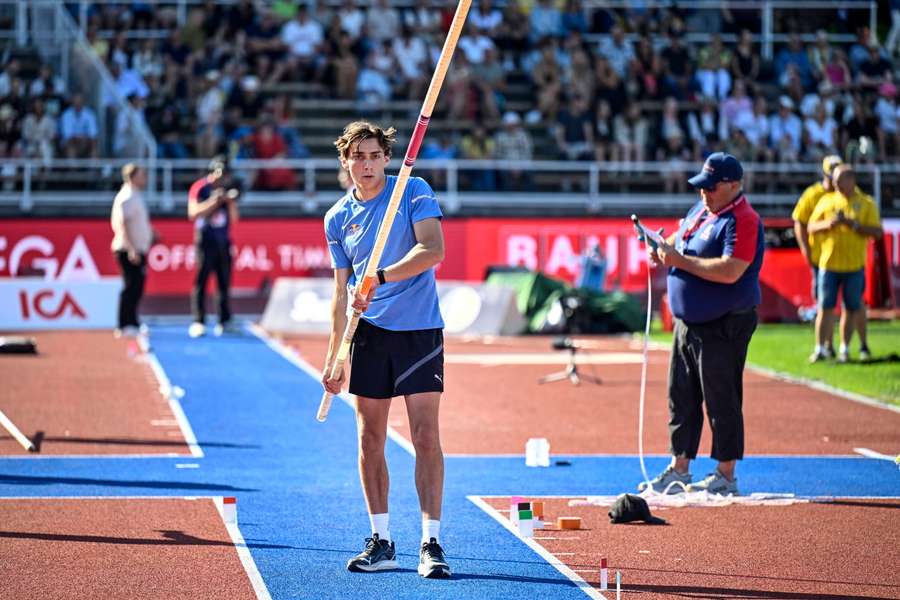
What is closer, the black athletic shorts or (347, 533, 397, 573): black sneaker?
the black athletic shorts

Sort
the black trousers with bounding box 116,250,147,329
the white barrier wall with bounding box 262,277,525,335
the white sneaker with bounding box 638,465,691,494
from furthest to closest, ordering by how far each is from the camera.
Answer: the white barrier wall with bounding box 262,277,525,335
the black trousers with bounding box 116,250,147,329
the white sneaker with bounding box 638,465,691,494

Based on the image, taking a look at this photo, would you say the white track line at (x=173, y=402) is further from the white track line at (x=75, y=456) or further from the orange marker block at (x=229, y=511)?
the orange marker block at (x=229, y=511)

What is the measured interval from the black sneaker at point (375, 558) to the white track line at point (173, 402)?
168 inches

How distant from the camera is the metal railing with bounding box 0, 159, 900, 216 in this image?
2728 cm

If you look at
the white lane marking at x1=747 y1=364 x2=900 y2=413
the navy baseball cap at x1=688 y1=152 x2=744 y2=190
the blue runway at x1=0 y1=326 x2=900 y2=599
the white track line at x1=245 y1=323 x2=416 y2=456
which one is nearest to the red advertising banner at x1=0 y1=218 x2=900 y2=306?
the white track line at x1=245 y1=323 x2=416 y2=456

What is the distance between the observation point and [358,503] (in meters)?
9.93

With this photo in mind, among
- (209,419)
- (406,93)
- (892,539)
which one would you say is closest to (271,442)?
(209,419)

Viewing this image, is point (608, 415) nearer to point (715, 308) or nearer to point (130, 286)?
point (715, 308)

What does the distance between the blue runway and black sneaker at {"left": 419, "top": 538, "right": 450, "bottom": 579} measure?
6 cm

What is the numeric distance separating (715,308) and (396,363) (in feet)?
9.42

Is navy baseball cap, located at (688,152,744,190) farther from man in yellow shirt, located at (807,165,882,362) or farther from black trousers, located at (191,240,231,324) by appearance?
black trousers, located at (191,240,231,324)

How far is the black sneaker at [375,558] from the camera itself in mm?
7812

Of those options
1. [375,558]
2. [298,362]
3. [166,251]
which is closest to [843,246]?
[298,362]

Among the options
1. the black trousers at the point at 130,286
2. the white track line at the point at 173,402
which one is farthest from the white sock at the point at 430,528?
Answer: the black trousers at the point at 130,286
